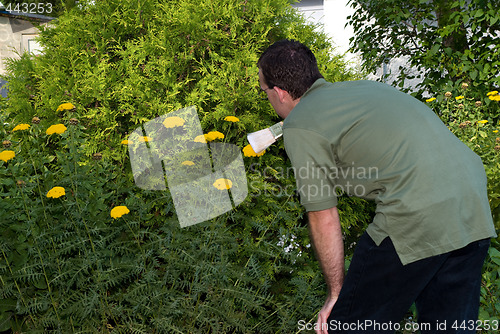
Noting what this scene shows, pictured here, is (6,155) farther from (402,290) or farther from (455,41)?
(455,41)

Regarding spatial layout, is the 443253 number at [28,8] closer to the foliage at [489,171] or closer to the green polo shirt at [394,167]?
the foliage at [489,171]

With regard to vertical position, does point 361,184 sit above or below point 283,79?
below

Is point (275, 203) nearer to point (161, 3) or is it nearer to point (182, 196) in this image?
point (182, 196)

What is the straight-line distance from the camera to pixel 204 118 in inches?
119

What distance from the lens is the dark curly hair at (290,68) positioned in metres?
2.12

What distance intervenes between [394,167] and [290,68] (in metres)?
0.68

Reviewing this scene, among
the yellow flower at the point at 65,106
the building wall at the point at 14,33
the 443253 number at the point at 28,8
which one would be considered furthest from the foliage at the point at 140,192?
the building wall at the point at 14,33

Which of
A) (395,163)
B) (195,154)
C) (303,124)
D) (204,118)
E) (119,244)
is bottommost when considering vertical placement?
(119,244)

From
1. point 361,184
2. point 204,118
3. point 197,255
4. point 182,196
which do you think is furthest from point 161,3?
point 361,184

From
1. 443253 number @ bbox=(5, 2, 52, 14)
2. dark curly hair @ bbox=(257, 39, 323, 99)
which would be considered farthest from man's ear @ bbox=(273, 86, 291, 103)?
443253 number @ bbox=(5, 2, 52, 14)

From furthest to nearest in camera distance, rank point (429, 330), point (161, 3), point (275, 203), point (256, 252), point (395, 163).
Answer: point (161, 3) → point (275, 203) → point (256, 252) → point (429, 330) → point (395, 163)

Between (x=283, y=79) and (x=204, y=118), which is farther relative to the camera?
(x=204, y=118)


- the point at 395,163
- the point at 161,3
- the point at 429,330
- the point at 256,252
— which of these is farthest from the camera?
the point at 161,3

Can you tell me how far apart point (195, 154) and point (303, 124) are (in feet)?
4.23
